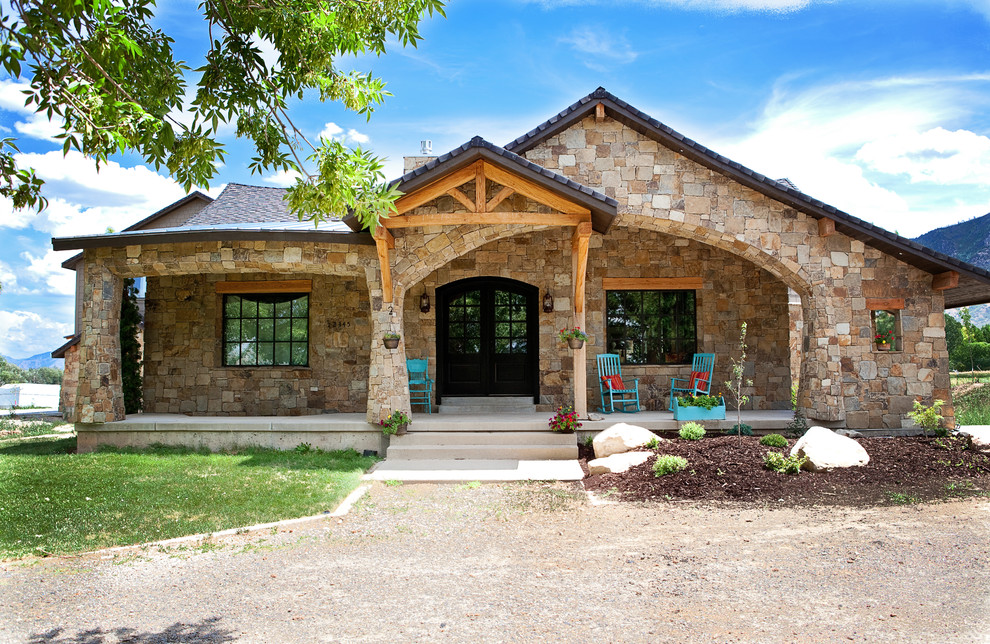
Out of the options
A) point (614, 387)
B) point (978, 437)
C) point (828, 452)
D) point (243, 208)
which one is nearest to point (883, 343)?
point (978, 437)

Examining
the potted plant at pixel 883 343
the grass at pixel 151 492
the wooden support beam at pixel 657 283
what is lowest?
the grass at pixel 151 492

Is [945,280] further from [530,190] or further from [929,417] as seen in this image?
[530,190]

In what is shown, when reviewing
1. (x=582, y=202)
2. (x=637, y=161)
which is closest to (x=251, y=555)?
(x=582, y=202)

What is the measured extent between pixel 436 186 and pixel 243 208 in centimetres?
510

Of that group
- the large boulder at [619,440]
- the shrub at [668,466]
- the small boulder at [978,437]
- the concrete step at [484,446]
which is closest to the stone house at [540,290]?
the small boulder at [978,437]

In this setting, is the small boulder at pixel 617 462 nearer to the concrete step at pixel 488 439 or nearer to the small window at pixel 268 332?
the concrete step at pixel 488 439

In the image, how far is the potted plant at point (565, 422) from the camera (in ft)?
Result: 27.0

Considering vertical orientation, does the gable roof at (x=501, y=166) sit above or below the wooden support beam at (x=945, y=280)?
above

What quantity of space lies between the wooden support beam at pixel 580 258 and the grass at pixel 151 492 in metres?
3.38

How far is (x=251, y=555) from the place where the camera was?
15.1 ft

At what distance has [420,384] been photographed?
1003 centimetres

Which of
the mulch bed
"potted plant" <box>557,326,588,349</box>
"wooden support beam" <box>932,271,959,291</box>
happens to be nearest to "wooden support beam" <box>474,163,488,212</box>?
"potted plant" <box>557,326,588,349</box>

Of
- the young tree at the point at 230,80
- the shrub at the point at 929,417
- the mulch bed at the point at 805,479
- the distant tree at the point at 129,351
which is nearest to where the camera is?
the young tree at the point at 230,80

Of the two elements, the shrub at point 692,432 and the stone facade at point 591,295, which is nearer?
the shrub at point 692,432
